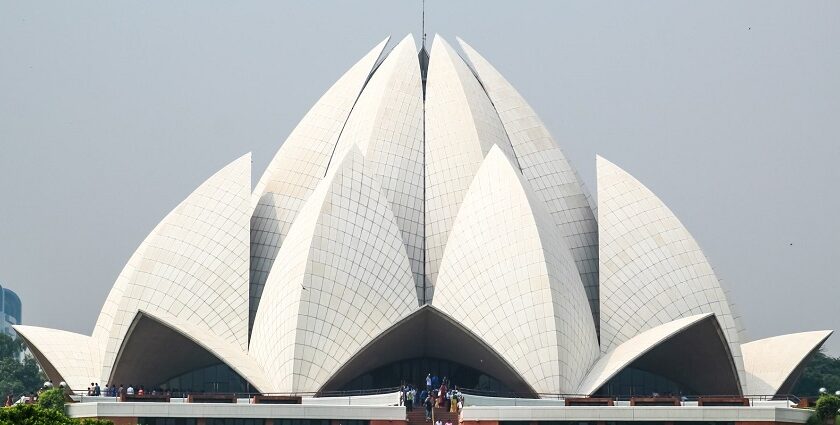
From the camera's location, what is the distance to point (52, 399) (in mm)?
48938

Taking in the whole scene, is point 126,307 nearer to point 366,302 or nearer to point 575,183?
point 366,302

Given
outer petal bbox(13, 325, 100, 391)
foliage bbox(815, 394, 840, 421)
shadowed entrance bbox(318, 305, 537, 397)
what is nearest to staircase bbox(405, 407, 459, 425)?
shadowed entrance bbox(318, 305, 537, 397)

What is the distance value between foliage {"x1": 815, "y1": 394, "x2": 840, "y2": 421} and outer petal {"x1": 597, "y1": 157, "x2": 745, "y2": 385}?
978cm

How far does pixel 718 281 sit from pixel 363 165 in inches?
587

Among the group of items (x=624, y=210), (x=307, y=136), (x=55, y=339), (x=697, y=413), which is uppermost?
(x=307, y=136)

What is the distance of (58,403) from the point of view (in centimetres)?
4884

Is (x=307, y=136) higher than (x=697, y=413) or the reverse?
higher

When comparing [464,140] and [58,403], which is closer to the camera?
[58,403]

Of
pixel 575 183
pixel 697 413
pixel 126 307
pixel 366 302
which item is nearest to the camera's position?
pixel 697 413

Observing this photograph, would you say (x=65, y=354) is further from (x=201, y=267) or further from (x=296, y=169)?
(x=296, y=169)

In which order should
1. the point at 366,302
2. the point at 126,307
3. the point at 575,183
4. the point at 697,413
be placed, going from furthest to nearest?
the point at 575,183
the point at 126,307
the point at 366,302
the point at 697,413

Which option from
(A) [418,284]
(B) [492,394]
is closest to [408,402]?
(B) [492,394]

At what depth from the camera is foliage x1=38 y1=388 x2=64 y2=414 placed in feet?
160

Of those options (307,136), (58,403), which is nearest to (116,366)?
(58,403)
